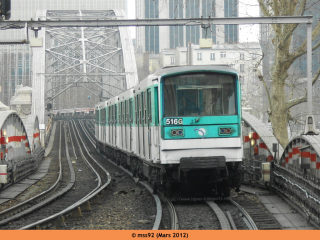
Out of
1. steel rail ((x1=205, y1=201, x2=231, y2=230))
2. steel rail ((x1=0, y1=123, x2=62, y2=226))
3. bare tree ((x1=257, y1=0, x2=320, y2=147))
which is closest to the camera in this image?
steel rail ((x1=205, y1=201, x2=231, y2=230))

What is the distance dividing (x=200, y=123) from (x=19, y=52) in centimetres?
8569

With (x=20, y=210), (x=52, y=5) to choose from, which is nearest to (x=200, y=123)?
(x=20, y=210)

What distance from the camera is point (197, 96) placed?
37.7ft

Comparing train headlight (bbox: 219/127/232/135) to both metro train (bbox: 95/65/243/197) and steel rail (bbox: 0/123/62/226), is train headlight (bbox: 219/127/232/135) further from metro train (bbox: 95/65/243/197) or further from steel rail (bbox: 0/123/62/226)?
steel rail (bbox: 0/123/62/226)

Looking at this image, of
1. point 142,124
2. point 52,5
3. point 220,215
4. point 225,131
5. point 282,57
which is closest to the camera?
point 220,215

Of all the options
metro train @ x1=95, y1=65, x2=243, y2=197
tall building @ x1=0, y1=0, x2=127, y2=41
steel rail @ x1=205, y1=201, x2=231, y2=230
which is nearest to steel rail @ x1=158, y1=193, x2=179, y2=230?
metro train @ x1=95, y1=65, x2=243, y2=197

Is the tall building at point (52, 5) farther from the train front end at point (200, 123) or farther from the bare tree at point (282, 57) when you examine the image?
the train front end at point (200, 123)

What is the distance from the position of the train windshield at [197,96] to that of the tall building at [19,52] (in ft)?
213

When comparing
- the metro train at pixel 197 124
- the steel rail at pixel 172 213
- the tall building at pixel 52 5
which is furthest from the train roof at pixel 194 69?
the tall building at pixel 52 5

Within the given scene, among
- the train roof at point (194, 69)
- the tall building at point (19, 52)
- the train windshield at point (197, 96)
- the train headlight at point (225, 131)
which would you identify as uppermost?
the tall building at point (19, 52)

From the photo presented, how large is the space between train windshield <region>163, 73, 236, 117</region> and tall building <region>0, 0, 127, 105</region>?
6500 cm

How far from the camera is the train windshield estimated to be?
11.5 meters

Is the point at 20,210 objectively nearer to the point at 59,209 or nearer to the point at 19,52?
the point at 59,209

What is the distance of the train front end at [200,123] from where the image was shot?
11.3m
